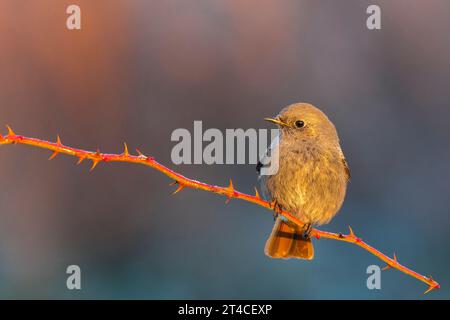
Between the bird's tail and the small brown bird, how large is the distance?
0.27 metres

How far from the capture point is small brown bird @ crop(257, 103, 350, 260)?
4.09m

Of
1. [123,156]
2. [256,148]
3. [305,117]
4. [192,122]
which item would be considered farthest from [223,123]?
[123,156]

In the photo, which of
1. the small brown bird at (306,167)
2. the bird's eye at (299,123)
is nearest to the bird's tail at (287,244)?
the small brown bird at (306,167)

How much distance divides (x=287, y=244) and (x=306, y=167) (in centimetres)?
80

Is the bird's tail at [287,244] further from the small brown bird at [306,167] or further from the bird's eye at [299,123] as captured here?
the bird's eye at [299,123]

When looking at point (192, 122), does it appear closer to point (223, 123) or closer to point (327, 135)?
point (223, 123)

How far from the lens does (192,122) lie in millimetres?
7449

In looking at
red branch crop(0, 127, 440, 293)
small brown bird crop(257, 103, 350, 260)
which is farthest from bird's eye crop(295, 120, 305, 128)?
red branch crop(0, 127, 440, 293)

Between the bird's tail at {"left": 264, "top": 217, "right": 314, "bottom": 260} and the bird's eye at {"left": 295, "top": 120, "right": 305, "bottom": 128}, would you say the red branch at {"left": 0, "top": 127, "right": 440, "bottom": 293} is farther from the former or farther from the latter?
the bird's tail at {"left": 264, "top": 217, "right": 314, "bottom": 260}

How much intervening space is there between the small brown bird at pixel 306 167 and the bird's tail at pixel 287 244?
0.88ft

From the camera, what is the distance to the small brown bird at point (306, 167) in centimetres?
409

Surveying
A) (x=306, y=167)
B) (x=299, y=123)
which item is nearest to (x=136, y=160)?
(x=299, y=123)

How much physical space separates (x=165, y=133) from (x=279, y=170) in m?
3.35

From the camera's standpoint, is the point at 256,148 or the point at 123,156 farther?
the point at 256,148
